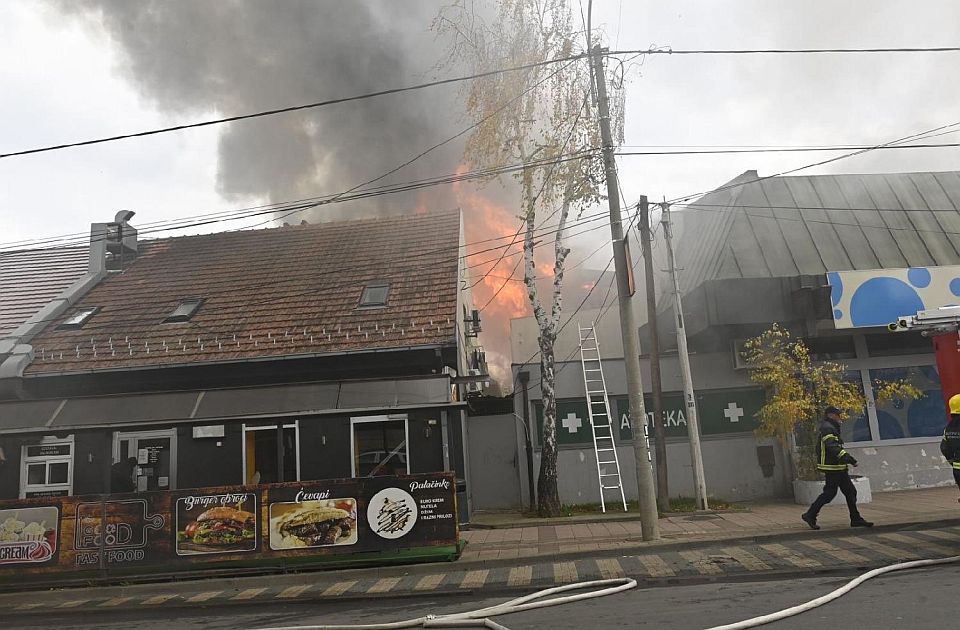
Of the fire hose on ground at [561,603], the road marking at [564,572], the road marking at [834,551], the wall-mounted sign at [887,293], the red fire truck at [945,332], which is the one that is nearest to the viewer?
the fire hose on ground at [561,603]

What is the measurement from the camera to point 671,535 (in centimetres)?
972

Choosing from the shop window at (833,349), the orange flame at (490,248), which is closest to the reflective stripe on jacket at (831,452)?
the shop window at (833,349)

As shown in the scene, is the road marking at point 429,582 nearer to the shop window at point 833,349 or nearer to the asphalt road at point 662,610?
the asphalt road at point 662,610

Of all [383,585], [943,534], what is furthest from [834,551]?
[383,585]

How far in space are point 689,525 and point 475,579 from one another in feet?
13.5

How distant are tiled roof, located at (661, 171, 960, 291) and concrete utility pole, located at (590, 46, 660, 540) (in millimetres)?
4281

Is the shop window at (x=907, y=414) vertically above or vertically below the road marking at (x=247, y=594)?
above

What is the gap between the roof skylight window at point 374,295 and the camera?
13.9 metres

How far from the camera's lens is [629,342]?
387 inches

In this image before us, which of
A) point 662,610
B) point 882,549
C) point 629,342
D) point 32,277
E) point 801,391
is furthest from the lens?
point 32,277

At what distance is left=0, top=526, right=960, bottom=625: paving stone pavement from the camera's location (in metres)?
7.33

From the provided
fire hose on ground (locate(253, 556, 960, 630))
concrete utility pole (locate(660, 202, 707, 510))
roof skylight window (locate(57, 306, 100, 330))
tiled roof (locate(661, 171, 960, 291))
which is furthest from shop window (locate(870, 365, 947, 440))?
roof skylight window (locate(57, 306, 100, 330))

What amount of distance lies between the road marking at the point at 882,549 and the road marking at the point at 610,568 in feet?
9.00

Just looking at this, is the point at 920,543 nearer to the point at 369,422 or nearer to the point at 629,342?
the point at 629,342
